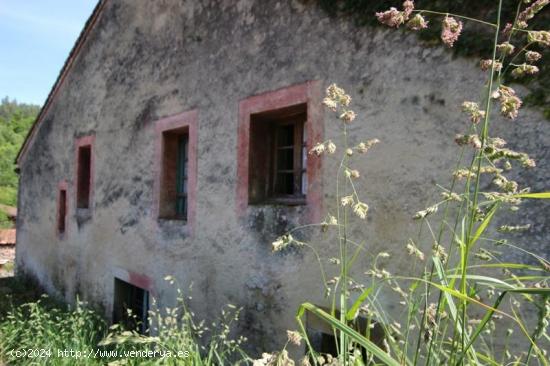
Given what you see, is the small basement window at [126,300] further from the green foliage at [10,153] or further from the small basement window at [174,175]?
the green foliage at [10,153]

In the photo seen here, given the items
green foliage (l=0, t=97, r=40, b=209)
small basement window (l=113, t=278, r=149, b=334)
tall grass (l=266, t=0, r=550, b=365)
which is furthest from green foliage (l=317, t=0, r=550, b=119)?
green foliage (l=0, t=97, r=40, b=209)

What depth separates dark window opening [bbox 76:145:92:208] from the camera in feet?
26.4

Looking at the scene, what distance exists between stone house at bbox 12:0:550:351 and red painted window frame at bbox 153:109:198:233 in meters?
0.02

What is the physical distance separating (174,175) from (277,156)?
5.86ft

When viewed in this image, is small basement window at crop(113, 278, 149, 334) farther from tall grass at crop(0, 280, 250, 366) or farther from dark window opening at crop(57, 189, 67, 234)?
dark window opening at crop(57, 189, 67, 234)

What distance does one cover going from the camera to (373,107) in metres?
3.30

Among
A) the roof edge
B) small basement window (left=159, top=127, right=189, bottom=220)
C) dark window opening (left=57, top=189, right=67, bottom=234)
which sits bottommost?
dark window opening (left=57, top=189, right=67, bottom=234)

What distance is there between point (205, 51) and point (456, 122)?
2960 mm

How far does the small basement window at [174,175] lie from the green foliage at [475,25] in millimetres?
2885

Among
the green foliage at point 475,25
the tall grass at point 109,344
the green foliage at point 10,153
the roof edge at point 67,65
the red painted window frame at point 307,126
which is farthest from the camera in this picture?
the green foliage at point 10,153

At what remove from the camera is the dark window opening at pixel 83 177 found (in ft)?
26.4

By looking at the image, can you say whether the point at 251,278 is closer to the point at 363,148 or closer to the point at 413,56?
the point at 413,56

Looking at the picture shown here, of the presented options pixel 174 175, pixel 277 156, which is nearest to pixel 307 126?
pixel 277 156

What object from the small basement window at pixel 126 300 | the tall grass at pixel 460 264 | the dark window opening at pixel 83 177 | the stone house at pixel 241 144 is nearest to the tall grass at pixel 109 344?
the stone house at pixel 241 144
